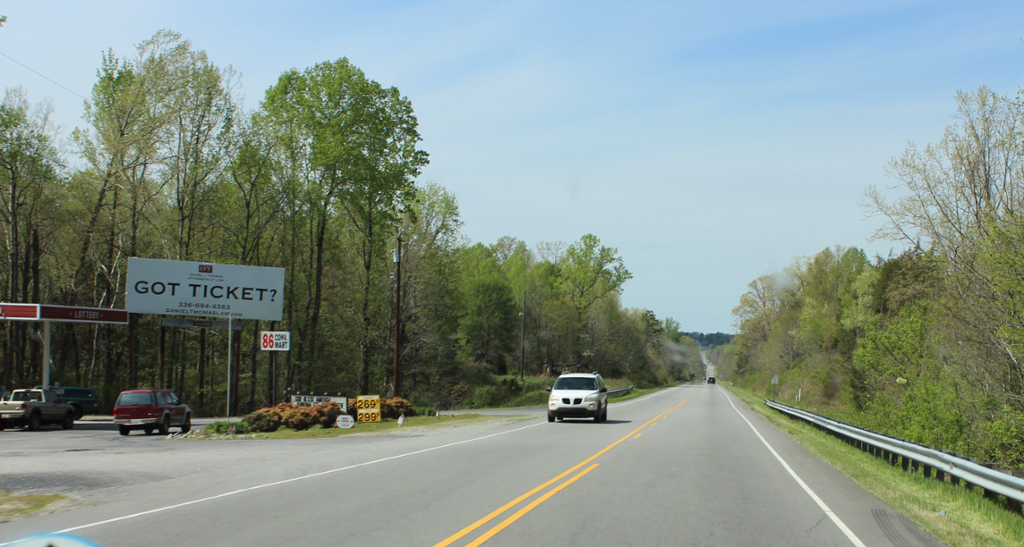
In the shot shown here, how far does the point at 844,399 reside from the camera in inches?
2068

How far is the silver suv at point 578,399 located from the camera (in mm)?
26297

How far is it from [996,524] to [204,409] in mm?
40217

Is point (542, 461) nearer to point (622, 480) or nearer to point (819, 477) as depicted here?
point (622, 480)

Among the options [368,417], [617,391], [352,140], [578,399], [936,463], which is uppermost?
[352,140]

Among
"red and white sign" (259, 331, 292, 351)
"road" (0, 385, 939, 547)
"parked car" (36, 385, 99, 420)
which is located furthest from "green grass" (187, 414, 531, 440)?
"parked car" (36, 385, 99, 420)

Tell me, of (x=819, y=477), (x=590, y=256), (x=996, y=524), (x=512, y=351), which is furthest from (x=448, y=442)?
(x=590, y=256)

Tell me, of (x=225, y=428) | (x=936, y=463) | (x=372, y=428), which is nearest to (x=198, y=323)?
(x=225, y=428)

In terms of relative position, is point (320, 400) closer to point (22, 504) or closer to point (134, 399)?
point (134, 399)

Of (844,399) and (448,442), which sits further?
(844,399)

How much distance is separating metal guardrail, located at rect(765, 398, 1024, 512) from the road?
1.46 meters

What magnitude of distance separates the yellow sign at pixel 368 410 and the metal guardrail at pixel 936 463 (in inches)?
650

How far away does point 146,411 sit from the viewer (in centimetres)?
2438

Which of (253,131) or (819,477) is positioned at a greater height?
(253,131)

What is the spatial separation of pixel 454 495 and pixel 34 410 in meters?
23.7
